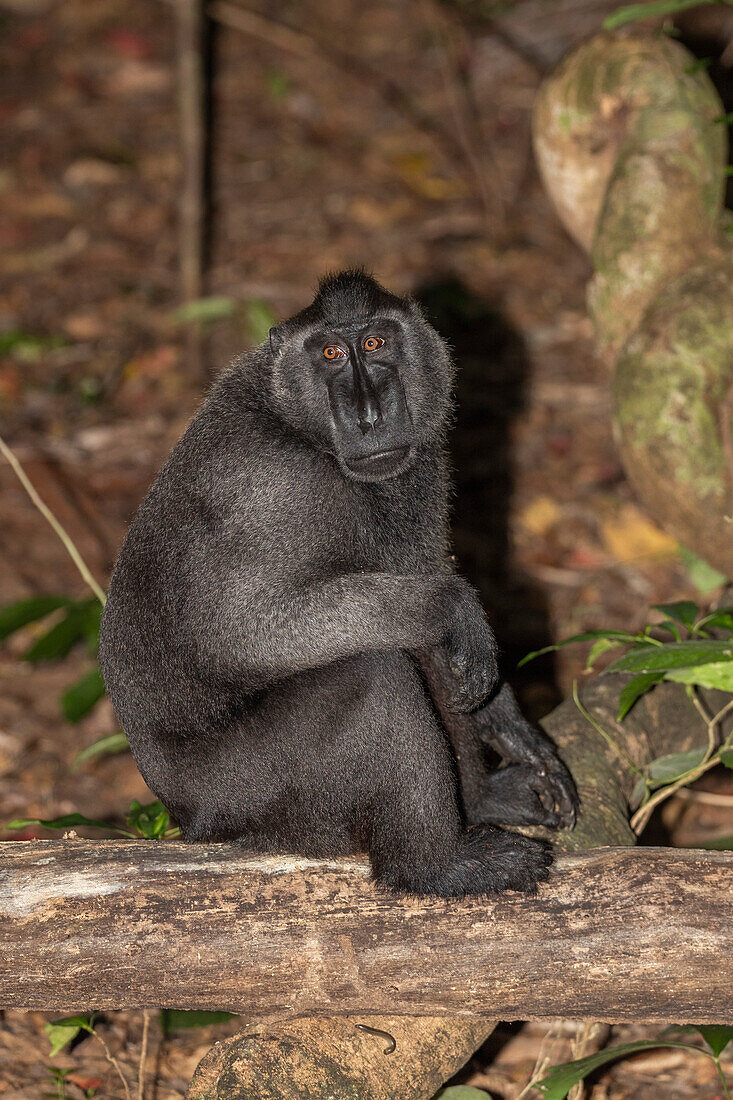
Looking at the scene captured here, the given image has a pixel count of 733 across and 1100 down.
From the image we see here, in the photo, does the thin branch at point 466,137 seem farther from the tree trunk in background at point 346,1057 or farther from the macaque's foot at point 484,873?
the macaque's foot at point 484,873

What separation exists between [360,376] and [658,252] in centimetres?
299

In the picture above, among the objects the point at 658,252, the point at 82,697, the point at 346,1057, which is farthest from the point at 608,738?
the point at 658,252

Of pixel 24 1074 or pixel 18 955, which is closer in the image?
pixel 18 955

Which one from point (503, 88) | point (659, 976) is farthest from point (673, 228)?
point (503, 88)

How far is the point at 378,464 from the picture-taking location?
173 inches

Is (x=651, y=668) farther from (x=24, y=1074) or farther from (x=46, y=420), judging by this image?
(x=46, y=420)

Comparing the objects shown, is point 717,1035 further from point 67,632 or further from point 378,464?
point 67,632

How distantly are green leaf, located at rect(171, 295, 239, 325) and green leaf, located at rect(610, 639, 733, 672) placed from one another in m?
6.51

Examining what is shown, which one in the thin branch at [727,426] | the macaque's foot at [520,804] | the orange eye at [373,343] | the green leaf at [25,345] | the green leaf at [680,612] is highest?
the green leaf at [25,345]

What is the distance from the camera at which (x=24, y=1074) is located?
4.75 meters

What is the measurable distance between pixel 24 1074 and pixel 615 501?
5734mm

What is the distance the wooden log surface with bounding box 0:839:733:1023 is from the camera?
12.0ft

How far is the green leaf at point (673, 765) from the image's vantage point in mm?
5035

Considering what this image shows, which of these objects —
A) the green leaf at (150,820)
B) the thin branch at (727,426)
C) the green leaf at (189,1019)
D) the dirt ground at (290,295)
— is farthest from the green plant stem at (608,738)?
the green leaf at (189,1019)
